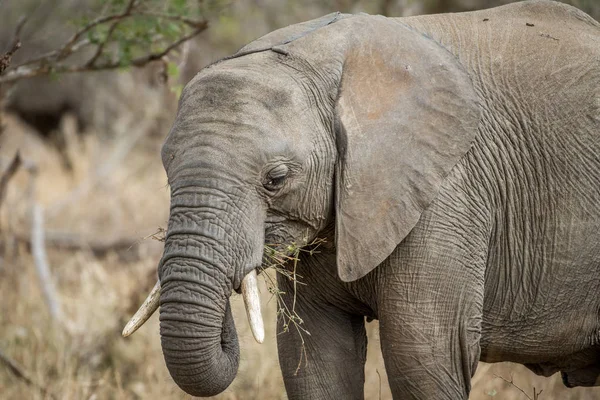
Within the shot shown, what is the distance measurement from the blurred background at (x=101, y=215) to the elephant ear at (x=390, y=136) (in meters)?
0.76

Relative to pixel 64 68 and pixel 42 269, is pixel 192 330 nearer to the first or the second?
pixel 64 68

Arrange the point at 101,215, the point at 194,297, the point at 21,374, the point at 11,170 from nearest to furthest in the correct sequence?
the point at 194,297
the point at 21,374
the point at 11,170
the point at 101,215

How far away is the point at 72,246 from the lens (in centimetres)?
883

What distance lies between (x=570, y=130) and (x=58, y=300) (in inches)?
180

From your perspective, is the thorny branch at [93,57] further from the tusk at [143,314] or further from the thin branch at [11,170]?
the tusk at [143,314]

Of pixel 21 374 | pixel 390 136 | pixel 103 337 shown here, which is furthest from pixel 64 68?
pixel 390 136

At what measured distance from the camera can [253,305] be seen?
3197 mm

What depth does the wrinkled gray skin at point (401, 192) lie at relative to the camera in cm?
323

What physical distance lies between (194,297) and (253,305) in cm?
21

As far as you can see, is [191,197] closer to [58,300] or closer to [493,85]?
[493,85]

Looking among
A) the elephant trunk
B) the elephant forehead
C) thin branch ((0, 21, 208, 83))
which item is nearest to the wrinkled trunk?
the elephant trunk

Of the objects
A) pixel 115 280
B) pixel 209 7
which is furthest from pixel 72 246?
pixel 209 7

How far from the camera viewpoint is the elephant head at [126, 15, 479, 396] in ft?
10.4

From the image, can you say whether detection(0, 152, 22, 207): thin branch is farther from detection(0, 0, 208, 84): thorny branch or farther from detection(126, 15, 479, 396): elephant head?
detection(126, 15, 479, 396): elephant head
